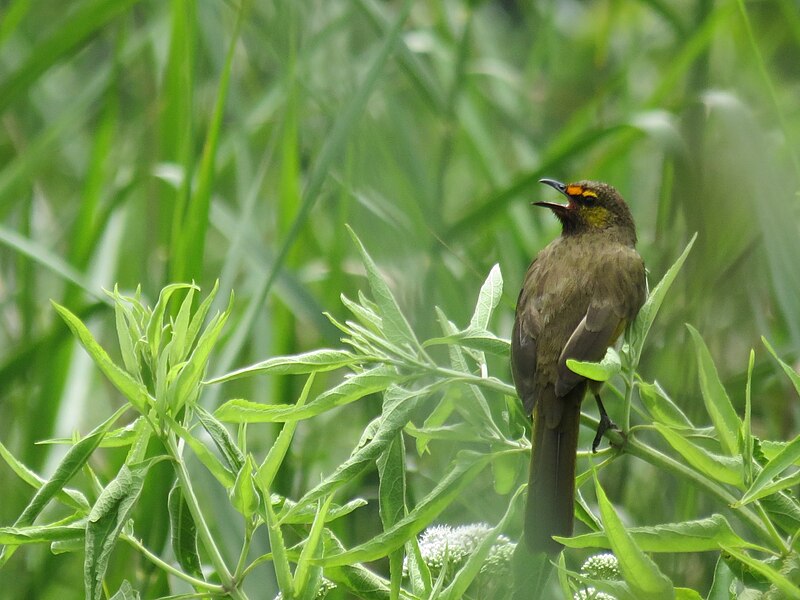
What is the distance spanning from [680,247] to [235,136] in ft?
5.06

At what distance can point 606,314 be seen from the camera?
2.50 meters

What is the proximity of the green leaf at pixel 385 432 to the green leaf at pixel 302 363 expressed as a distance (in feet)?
0.31

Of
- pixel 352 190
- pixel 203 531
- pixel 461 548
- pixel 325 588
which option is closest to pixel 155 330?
pixel 203 531

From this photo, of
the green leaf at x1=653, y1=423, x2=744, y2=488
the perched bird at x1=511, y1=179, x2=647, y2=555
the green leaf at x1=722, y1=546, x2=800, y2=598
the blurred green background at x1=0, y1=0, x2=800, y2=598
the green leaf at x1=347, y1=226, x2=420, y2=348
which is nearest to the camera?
the green leaf at x1=722, y1=546, x2=800, y2=598

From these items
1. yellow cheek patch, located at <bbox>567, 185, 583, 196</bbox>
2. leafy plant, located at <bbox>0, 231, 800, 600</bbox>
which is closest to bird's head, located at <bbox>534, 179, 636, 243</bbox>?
yellow cheek patch, located at <bbox>567, 185, 583, 196</bbox>

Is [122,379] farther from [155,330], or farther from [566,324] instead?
[566,324]

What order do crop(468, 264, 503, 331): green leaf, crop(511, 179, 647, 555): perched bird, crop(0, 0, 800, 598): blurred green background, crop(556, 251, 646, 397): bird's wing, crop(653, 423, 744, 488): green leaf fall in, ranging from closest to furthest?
1. crop(653, 423, 744, 488): green leaf
2. crop(468, 264, 503, 331): green leaf
3. crop(511, 179, 647, 555): perched bird
4. crop(556, 251, 646, 397): bird's wing
5. crop(0, 0, 800, 598): blurred green background

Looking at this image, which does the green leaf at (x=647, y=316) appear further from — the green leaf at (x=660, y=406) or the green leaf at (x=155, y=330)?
the green leaf at (x=155, y=330)

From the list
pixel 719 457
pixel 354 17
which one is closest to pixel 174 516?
pixel 719 457

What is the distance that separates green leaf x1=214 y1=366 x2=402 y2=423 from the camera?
147 centimetres

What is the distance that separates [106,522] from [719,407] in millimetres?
788

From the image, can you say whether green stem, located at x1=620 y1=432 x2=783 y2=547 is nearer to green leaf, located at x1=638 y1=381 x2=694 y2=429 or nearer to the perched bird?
green leaf, located at x1=638 y1=381 x2=694 y2=429

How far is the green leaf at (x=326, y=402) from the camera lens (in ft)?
4.82

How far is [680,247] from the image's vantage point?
2.71 m
